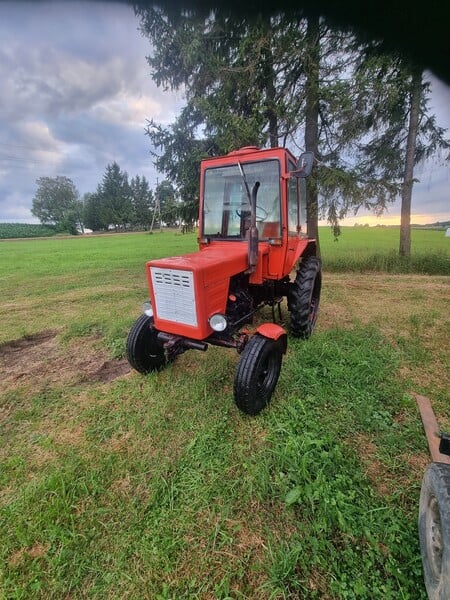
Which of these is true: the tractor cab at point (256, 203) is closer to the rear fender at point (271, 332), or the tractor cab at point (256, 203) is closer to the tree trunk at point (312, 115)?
the rear fender at point (271, 332)

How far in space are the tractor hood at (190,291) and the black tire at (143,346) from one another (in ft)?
0.96

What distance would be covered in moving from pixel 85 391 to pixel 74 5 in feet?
9.58

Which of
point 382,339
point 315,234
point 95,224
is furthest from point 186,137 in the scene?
point 95,224

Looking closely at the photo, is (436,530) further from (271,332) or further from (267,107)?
(267,107)

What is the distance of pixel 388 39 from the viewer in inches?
36.0

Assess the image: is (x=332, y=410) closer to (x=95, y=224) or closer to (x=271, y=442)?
(x=271, y=442)

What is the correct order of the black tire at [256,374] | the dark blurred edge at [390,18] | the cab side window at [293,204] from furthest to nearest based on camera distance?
1. the cab side window at [293,204]
2. the black tire at [256,374]
3. the dark blurred edge at [390,18]

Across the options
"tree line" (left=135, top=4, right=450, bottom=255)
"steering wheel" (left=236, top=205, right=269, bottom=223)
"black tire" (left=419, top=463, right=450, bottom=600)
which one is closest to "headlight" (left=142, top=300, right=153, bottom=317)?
"steering wheel" (left=236, top=205, right=269, bottom=223)

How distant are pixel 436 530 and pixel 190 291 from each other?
2.02 meters

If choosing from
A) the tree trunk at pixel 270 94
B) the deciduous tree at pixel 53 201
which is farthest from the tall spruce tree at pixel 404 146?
the deciduous tree at pixel 53 201

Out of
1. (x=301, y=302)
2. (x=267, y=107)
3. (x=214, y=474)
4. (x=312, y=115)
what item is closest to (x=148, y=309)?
(x=214, y=474)

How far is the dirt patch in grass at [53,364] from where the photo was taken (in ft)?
10.2

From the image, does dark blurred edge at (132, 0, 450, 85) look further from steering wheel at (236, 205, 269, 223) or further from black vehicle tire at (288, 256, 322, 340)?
black vehicle tire at (288, 256, 322, 340)

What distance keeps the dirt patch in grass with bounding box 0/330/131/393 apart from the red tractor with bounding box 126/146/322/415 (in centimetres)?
65
